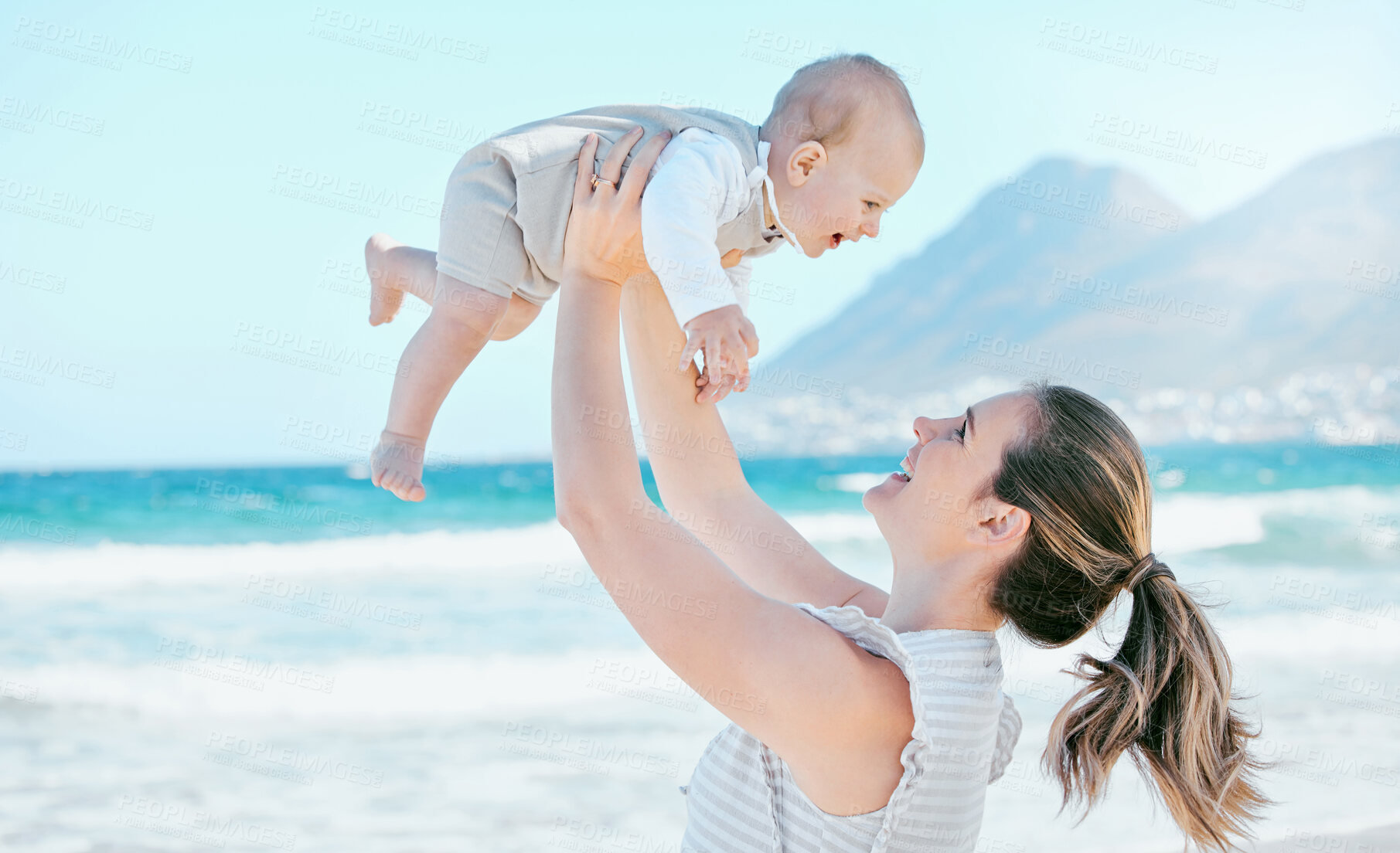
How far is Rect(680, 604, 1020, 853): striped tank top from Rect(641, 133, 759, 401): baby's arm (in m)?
0.43

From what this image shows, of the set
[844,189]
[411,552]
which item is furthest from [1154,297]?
[844,189]

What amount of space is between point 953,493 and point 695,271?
0.53 metres

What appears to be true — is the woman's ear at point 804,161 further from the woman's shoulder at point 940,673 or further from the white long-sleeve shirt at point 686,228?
the woman's shoulder at point 940,673

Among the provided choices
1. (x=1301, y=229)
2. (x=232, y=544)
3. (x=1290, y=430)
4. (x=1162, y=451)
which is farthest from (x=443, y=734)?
(x=1301, y=229)

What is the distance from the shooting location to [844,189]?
2.02 meters

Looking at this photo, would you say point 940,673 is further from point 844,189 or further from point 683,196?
point 844,189

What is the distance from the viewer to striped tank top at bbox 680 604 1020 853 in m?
1.33

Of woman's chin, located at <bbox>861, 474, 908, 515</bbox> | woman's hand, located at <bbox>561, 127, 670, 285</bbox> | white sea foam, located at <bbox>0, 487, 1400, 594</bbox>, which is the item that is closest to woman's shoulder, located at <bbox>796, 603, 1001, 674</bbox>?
woman's chin, located at <bbox>861, 474, 908, 515</bbox>

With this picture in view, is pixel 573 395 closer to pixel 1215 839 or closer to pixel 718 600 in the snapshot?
pixel 718 600

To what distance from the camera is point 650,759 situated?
4.55 metres

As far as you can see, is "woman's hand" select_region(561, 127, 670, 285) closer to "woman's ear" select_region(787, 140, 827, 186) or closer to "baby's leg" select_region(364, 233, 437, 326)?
"woman's ear" select_region(787, 140, 827, 186)

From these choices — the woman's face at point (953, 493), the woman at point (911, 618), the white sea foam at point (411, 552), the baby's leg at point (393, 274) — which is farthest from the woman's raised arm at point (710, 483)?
the white sea foam at point (411, 552)

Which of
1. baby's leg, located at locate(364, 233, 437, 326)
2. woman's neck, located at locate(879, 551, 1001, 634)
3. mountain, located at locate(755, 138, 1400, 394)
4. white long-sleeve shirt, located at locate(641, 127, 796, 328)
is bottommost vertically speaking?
woman's neck, located at locate(879, 551, 1001, 634)

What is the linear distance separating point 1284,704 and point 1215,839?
457 centimetres
